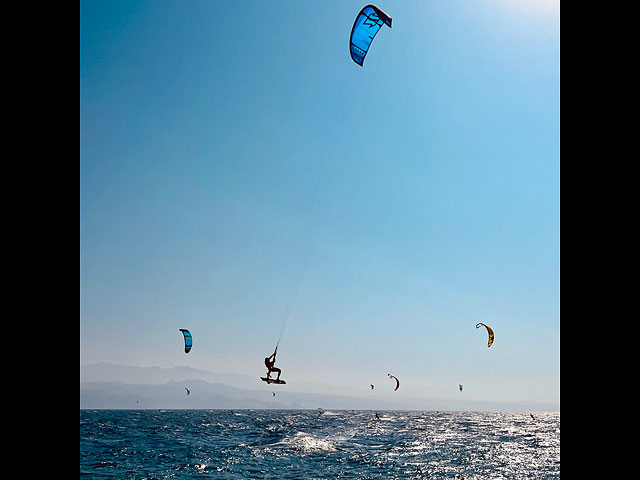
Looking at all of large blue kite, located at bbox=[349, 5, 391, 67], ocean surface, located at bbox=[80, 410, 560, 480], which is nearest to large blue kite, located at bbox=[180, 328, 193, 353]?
ocean surface, located at bbox=[80, 410, 560, 480]

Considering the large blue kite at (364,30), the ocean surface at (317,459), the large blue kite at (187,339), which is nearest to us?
the large blue kite at (364,30)

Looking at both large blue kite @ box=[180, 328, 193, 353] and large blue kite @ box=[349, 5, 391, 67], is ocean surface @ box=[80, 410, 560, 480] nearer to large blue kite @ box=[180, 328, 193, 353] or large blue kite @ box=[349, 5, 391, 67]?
large blue kite @ box=[180, 328, 193, 353]

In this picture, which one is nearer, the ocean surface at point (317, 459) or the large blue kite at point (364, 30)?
the large blue kite at point (364, 30)

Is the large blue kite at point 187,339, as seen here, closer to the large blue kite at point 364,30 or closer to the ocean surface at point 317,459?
the ocean surface at point 317,459

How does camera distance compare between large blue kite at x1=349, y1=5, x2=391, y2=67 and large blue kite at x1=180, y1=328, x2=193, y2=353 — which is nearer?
large blue kite at x1=349, y1=5, x2=391, y2=67

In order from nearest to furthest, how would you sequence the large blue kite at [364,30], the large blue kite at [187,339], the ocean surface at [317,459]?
the large blue kite at [364,30] → the ocean surface at [317,459] → the large blue kite at [187,339]

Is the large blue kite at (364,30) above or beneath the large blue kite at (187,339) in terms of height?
above

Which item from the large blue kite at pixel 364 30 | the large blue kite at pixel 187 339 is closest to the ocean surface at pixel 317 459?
the large blue kite at pixel 187 339

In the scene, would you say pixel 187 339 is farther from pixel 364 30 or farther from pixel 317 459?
pixel 364 30

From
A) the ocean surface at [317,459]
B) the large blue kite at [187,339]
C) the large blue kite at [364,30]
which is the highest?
the large blue kite at [364,30]

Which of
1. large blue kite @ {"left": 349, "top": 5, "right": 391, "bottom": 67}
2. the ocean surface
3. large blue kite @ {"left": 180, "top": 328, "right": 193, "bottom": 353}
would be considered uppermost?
large blue kite @ {"left": 349, "top": 5, "right": 391, "bottom": 67}
